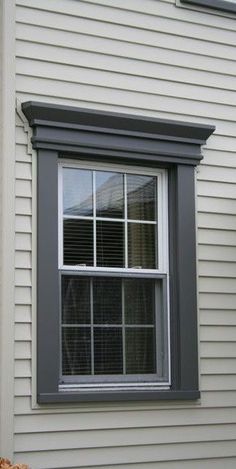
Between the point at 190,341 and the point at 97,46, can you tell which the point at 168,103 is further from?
the point at 190,341

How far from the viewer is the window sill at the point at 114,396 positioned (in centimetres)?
646

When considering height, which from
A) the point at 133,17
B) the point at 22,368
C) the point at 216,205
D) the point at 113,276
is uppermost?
the point at 133,17

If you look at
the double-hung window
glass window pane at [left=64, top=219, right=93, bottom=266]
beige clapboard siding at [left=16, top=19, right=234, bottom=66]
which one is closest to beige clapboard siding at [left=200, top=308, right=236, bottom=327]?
the double-hung window

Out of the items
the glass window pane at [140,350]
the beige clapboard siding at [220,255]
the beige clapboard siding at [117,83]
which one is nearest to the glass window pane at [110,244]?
the glass window pane at [140,350]

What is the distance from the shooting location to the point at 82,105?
6.97 m

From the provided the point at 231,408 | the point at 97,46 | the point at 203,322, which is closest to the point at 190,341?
the point at 203,322

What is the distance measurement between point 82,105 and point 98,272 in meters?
1.29

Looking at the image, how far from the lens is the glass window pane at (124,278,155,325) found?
7.09 m

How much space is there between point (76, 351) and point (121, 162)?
1.54 m

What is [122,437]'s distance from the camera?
6.75 m

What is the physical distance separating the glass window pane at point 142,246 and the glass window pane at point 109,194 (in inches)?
6.9

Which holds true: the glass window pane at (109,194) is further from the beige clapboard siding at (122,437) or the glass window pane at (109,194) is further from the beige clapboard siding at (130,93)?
the beige clapboard siding at (122,437)

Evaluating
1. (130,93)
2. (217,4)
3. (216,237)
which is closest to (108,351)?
(216,237)

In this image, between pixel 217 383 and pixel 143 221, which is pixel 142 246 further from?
pixel 217 383
